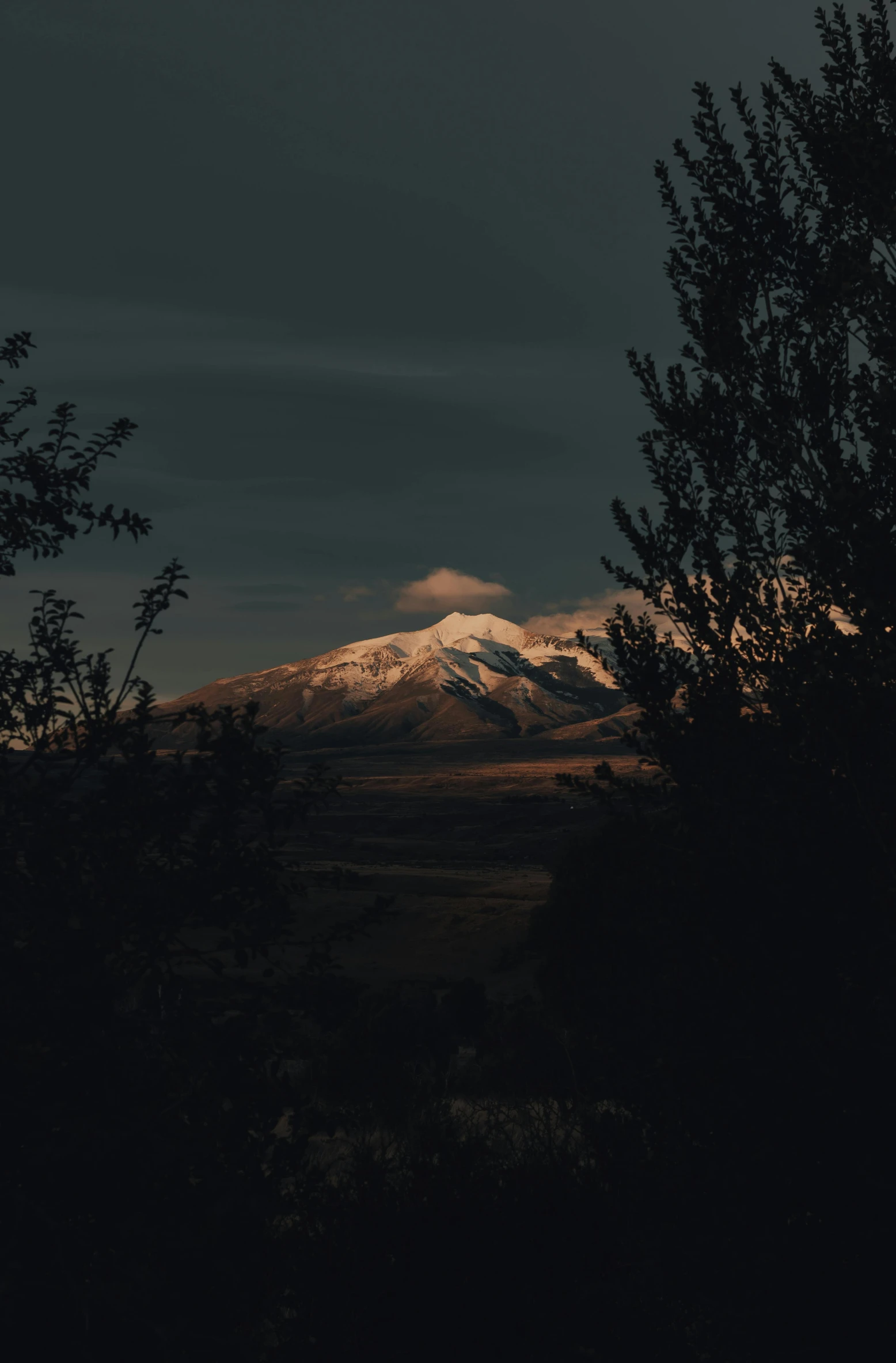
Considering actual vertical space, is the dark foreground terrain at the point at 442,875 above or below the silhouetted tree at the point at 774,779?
below

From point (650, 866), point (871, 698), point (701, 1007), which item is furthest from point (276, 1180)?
point (871, 698)

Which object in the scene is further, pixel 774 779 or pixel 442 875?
pixel 442 875

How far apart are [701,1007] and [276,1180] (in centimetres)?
273

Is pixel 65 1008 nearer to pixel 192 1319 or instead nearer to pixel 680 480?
pixel 192 1319

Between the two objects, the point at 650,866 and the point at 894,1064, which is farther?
the point at 650,866

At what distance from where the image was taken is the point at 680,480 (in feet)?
25.6

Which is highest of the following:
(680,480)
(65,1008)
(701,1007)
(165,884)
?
(680,480)

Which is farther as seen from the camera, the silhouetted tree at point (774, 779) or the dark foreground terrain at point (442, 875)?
the dark foreground terrain at point (442, 875)

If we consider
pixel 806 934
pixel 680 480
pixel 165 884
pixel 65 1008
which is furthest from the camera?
pixel 680 480

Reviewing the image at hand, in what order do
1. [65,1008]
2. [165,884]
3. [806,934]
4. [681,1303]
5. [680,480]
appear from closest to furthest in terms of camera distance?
[65,1008]
[165,884]
[806,934]
[681,1303]
[680,480]

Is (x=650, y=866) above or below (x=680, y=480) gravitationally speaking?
below

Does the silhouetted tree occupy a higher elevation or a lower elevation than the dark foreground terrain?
higher

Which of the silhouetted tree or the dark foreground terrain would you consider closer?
the silhouetted tree

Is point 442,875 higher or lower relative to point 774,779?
lower
